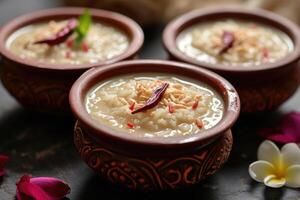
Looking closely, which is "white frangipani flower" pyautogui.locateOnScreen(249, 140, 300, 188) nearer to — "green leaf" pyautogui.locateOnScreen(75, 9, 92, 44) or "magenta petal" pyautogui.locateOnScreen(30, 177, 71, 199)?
"magenta petal" pyautogui.locateOnScreen(30, 177, 71, 199)

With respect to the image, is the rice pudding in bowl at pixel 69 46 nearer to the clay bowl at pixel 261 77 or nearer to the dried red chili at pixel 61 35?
the dried red chili at pixel 61 35

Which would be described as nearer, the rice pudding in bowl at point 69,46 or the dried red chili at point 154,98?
the dried red chili at point 154,98

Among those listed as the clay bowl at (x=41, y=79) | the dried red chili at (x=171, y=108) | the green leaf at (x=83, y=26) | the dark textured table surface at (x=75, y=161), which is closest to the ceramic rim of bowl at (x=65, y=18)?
the clay bowl at (x=41, y=79)

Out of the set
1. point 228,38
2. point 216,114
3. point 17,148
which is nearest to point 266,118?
point 228,38

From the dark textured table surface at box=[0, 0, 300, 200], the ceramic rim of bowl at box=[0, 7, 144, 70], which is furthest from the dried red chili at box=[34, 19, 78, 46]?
the dark textured table surface at box=[0, 0, 300, 200]

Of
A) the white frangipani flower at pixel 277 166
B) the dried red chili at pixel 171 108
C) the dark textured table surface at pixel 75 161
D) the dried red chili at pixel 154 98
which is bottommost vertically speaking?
the dark textured table surface at pixel 75 161

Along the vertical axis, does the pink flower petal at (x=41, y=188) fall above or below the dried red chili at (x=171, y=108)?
below
